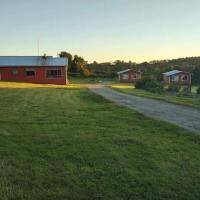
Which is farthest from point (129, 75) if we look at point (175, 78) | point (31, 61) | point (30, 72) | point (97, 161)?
point (97, 161)

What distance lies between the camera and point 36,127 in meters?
10.1

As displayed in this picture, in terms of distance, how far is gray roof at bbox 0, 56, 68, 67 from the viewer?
159ft

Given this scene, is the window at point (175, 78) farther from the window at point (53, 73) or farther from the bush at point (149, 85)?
the window at point (53, 73)

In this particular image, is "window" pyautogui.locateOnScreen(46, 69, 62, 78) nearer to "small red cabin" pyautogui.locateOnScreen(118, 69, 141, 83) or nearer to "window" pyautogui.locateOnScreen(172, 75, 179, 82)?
"small red cabin" pyautogui.locateOnScreen(118, 69, 141, 83)

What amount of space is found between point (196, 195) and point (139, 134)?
4.35 m

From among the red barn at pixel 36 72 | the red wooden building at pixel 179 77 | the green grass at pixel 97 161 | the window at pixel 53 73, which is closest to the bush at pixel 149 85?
the red barn at pixel 36 72

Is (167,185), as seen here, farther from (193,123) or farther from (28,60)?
(28,60)

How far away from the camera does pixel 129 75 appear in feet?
235

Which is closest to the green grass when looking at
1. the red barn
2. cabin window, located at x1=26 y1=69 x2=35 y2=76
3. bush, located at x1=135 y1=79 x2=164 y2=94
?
bush, located at x1=135 y1=79 x2=164 y2=94

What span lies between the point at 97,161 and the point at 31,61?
146 feet

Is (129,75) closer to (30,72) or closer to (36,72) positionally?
(36,72)

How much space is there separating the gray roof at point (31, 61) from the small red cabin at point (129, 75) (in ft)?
74.8

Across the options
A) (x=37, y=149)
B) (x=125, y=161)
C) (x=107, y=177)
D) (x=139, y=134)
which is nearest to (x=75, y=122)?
(x=139, y=134)

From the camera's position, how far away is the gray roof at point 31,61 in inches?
1903
